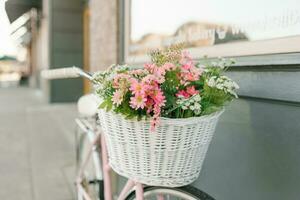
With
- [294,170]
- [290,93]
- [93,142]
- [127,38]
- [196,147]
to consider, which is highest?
[127,38]

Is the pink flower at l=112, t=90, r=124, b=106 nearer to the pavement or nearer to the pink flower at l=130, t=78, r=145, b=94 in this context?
the pink flower at l=130, t=78, r=145, b=94

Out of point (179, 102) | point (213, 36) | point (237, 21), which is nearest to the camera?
point (179, 102)

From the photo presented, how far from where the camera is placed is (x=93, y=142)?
6.82ft

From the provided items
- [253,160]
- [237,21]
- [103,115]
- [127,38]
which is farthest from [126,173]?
[127,38]

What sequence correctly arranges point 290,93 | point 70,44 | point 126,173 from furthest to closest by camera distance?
1. point 70,44
2. point 290,93
3. point 126,173

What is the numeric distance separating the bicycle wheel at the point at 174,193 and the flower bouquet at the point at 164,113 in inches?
3.1

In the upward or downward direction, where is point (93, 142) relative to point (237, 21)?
downward

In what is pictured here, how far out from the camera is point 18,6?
12781 millimetres

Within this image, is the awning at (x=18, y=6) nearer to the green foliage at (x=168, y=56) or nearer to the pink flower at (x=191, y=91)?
the green foliage at (x=168, y=56)

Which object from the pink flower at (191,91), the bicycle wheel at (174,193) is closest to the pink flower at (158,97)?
the pink flower at (191,91)

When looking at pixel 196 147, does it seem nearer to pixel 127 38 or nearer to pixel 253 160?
pixel 253 160

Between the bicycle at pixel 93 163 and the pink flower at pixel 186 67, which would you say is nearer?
the pink flower at pixel 186 67

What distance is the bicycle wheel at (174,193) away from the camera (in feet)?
3.92

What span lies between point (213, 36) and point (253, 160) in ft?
2.30
